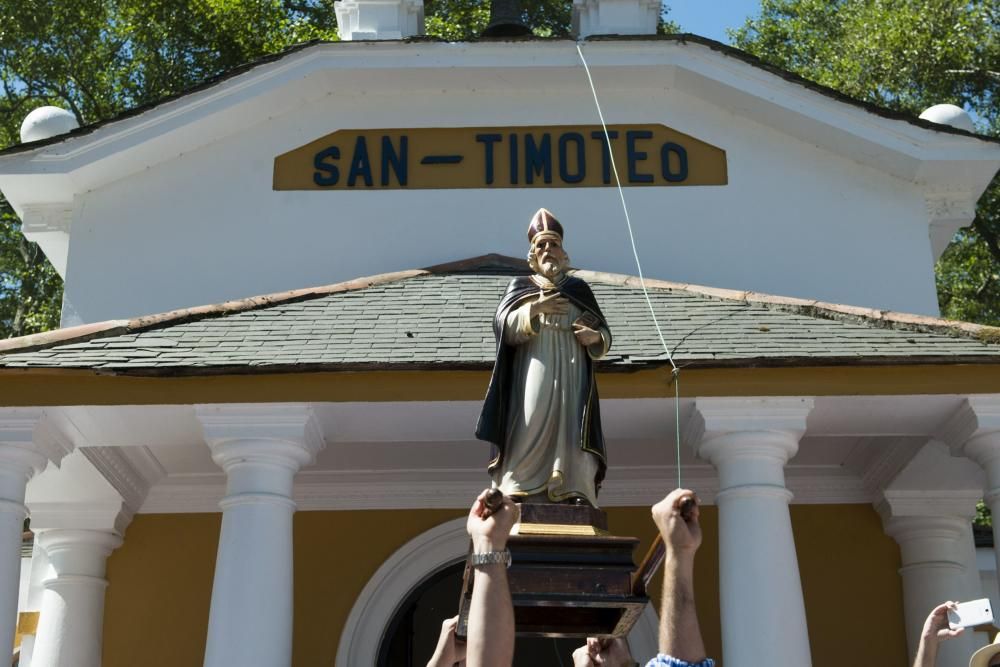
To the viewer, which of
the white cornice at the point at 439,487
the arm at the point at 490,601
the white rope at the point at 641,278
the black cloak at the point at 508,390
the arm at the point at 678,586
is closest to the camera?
the arm at the point at 678,586

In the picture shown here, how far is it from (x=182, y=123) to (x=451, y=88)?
2.17m

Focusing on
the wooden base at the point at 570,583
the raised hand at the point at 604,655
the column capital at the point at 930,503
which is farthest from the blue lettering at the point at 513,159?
the raised hand at the point at 604,655

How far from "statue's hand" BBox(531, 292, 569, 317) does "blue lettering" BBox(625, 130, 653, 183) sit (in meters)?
5.54

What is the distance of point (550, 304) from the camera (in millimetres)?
6969

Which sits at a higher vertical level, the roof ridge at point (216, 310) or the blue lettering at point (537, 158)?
the blue lettering at point (537, 158)

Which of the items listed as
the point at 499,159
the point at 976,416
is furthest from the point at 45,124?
the point at 976,416

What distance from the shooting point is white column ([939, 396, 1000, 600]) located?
958cm

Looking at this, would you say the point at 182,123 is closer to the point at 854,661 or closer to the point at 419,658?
the point at 419,658

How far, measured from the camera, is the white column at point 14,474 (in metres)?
9.23

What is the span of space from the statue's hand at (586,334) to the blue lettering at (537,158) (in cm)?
554

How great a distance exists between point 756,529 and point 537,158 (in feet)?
14.1

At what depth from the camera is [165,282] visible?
40.1 feet

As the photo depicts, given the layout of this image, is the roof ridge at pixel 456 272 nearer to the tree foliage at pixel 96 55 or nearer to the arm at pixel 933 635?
the arm at pixel 933 635

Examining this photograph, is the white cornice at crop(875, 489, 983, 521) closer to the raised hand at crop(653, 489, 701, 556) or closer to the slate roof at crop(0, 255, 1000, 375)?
the slate roof at crop(0, 255, 1000, 375)
